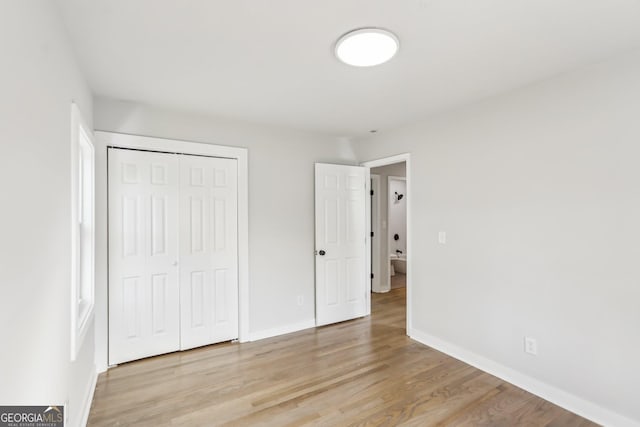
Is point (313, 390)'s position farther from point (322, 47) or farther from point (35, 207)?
point (322, 47)

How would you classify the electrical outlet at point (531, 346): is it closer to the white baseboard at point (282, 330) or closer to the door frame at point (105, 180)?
the white baseboard at point (282, 330)

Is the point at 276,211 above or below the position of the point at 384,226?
above

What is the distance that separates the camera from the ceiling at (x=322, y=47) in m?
1.58

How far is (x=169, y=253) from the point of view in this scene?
3062mm

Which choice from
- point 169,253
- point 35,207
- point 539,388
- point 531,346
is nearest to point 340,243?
point 169,253

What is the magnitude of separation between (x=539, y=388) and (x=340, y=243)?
2399 mm

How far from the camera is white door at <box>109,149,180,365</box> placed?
9.27 feet

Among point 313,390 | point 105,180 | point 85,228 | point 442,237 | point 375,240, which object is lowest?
point 313,390

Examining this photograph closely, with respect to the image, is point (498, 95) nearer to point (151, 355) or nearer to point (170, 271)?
point (170, 271)

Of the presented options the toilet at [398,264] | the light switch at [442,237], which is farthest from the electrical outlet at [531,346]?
the toilet at [398,264]

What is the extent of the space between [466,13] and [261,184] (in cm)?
250

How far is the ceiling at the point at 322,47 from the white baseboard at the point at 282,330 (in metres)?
2.47

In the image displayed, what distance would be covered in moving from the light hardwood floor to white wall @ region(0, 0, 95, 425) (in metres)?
0.67

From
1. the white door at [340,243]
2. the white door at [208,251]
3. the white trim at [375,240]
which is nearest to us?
the white door at [208,251]
